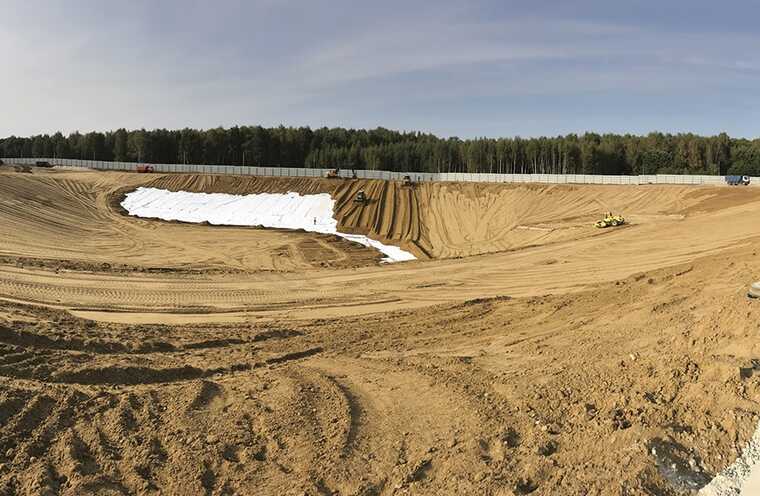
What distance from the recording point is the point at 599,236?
26.6 m

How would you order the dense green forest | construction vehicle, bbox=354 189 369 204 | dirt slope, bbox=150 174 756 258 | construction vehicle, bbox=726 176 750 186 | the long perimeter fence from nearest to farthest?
dirt slope, bbox=150 174 756 258 → construction vehicle, bbox=354 189 369 204 → construction vehicle, bbox=726 176 750 186 → the long perimeter fence → the dense green forest

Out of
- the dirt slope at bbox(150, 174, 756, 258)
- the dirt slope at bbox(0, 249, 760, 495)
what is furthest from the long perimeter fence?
the dirt slope at bbox(0, 249, 760, 495)

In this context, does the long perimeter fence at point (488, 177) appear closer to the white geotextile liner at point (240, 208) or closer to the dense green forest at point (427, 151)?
the white geotextile liner at point (240, 208)

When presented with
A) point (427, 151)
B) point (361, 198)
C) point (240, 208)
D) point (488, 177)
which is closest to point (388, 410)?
point (361, 198)

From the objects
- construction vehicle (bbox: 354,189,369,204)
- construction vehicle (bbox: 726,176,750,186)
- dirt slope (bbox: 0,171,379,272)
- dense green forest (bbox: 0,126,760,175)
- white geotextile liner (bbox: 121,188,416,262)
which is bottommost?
dirt slope (bbox: 0,171,379,272)

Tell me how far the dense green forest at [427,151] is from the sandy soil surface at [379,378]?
73514 mm

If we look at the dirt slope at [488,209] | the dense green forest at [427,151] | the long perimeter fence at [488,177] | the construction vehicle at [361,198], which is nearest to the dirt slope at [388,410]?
the dirt slope at [488,209]

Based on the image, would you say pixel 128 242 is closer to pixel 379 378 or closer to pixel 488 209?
pixel 488 209

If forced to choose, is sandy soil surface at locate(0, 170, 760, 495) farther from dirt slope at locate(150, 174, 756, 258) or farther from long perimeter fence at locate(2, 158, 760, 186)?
long perimeter fence at locate(2, 158, 760, 186)

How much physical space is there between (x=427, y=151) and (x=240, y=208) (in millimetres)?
52910

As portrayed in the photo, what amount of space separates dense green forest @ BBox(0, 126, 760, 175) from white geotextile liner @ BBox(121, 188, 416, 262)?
1778 inches

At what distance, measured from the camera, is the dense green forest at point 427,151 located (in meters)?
88.6

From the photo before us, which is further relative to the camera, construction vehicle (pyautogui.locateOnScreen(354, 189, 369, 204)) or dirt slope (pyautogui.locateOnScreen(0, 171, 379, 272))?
construction vehicle (pyautogui.locateOnScreen(354, 189, 369, 204))

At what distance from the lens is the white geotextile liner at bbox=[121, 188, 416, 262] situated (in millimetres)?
42509
